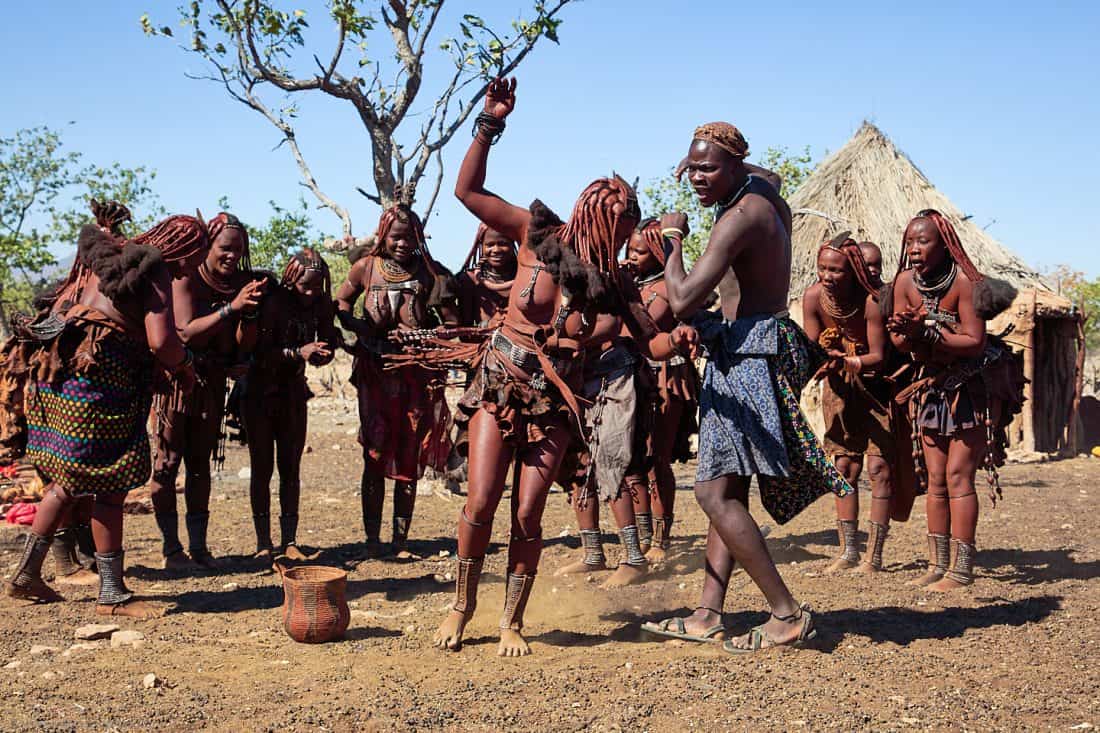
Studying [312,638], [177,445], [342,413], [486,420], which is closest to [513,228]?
[486,420]

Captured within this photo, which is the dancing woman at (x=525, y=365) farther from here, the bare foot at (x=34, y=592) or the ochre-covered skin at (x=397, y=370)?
the bare foot at (x=34, y=592)

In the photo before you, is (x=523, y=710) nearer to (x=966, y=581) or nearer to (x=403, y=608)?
(x=403, y=608)

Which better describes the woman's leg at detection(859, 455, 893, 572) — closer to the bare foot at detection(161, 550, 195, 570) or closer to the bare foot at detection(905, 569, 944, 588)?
the bare foot at detection(905, 569, 944, 588)

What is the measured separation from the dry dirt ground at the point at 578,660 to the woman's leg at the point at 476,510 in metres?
0.13

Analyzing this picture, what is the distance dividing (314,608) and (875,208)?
12.4 meters

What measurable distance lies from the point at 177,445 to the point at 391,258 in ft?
5.76

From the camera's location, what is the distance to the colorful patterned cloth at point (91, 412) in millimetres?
5016

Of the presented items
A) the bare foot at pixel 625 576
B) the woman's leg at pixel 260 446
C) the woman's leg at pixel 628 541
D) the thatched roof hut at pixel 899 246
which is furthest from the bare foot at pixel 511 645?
the thatched roof hut at pixel 899 246

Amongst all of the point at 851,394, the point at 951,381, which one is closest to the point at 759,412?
the point at 951,381

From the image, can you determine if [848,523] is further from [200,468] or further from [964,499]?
[200,468]

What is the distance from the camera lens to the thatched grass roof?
14836 millimetres

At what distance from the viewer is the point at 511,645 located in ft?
15.0

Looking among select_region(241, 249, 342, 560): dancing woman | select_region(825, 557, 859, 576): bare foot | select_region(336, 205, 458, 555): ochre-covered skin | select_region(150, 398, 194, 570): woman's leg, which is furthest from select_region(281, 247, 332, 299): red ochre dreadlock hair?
select_region(825, 557, 859, 576): bare foot

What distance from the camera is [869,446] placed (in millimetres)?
6543
